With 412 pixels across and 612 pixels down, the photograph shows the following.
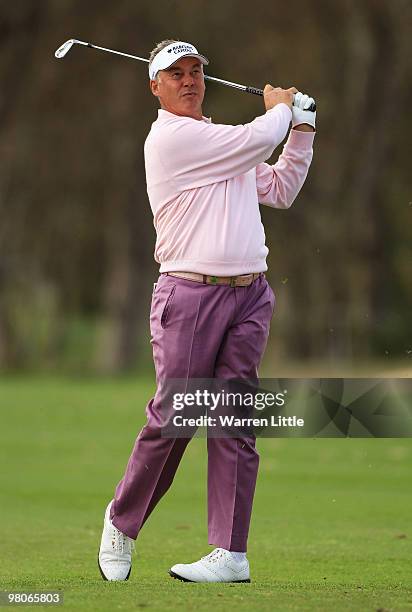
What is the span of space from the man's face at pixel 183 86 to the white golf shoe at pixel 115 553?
1732mm

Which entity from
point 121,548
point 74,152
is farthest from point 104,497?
point 74,152

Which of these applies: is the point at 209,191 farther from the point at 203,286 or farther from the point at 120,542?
the point at 120,542

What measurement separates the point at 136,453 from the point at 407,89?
27.9m

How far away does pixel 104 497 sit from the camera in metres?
12.6

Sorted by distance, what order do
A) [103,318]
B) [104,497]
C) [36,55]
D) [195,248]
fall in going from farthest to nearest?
1. [103,318]
2. [36,55]
3. [104,497]
4. [195,248]

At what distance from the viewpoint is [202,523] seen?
35.8 feet

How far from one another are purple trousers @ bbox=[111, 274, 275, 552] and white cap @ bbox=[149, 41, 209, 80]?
35.4 inches

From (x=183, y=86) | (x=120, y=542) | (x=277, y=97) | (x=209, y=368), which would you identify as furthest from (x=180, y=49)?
(x=120, y=542)

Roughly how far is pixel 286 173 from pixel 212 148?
60cm

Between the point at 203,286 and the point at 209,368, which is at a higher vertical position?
the point at 203,286

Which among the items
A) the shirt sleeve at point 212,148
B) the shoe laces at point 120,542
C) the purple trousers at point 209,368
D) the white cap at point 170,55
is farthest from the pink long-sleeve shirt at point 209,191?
the shoe laces at point 120,542

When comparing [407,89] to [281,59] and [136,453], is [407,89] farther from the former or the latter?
[136,453]

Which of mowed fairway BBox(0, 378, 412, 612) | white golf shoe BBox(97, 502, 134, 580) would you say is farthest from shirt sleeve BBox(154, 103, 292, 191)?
mowed fairway BBox(0, 378, 412, 612)

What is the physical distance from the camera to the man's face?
24.1 ft
